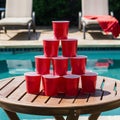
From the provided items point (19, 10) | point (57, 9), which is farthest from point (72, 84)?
point (57, 9)

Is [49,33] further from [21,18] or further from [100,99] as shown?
[100,99]

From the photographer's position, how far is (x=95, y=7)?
10734mm

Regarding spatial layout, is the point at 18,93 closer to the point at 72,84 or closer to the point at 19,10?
the point at 72,84

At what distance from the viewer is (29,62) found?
8469 millimetres

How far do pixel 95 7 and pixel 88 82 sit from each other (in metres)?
8.10

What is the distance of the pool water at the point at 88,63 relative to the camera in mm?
7383

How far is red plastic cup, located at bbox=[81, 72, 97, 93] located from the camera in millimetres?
2814

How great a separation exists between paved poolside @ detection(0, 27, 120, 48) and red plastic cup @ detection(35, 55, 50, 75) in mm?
6000

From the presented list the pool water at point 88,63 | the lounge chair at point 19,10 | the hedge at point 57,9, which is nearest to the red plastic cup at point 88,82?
the pool water at point 88,63

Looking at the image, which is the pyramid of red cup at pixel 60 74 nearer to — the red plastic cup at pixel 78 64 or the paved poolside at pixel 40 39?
the red plastic cup at pixel 78 64

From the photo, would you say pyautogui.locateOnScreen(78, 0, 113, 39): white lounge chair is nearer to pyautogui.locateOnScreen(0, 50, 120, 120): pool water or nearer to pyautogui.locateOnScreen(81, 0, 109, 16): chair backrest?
pyautogui.locateOnScreen(81, 0, 109, 16): chair backrest

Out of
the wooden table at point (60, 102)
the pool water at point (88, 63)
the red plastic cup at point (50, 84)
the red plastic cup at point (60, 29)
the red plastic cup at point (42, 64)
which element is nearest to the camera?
the wooden table at point (60, 102)

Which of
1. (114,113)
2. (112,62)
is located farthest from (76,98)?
(112,62)

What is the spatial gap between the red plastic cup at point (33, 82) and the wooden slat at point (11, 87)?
0.16 m
